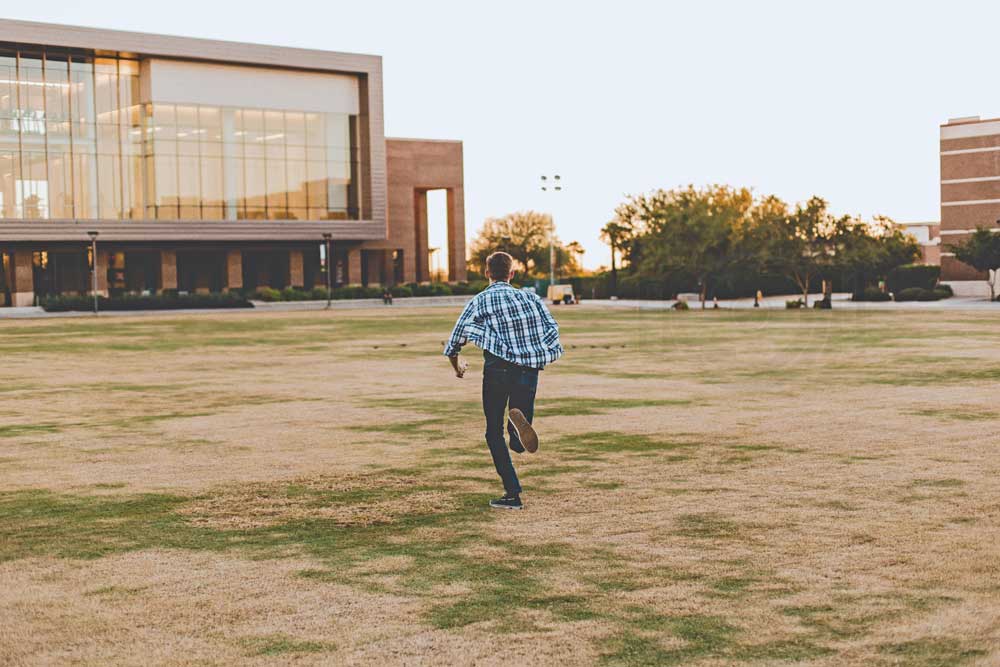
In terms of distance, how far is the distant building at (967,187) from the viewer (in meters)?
79.8

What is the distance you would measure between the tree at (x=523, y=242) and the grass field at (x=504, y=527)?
377 ft

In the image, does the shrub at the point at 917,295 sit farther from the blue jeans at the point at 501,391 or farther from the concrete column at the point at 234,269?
the blue jeans at the point at 501,391

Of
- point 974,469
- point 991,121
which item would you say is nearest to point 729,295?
point 991,121

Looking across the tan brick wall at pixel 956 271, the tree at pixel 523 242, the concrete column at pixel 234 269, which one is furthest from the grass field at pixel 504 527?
the tree at pixel 523 242

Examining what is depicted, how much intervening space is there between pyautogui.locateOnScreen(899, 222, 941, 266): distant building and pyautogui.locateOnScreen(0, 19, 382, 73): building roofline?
63404 mm

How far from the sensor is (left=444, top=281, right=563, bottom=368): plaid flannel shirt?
30.2 ft

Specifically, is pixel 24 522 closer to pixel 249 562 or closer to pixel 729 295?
pixel 249 562

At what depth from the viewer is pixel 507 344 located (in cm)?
921

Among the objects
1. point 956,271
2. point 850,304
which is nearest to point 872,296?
point 850,304

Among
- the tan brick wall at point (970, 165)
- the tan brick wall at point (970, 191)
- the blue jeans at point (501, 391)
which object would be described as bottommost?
the blue jeans at point (501, 391)

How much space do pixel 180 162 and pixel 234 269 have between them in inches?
335

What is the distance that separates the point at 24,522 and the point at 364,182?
78021mm

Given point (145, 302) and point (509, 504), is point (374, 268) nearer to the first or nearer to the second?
point (145, 302)

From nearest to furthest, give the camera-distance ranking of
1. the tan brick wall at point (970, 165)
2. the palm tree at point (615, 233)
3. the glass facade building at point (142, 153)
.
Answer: the glass facade building at point (142, 153) < the tan brick wall at point (970, 165) < the palm tree at point (615, 233)
